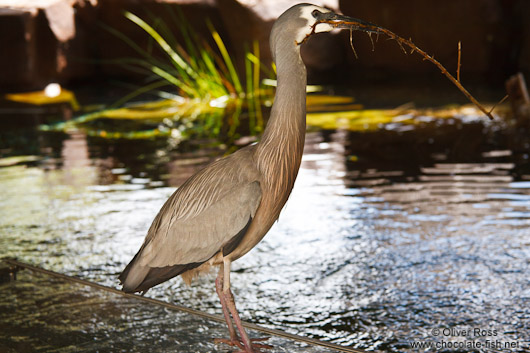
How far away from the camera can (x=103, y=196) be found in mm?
6117

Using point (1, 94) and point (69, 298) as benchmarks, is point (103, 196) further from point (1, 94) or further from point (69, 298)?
point (1, 94)

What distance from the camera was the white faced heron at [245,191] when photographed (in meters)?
2.86

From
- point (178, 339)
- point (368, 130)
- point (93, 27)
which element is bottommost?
point (178, 339)

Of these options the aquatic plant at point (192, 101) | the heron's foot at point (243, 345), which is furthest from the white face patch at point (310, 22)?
the aquatic plant at point (192, 101)

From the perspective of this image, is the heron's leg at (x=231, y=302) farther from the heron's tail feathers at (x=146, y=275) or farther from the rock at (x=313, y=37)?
the rock at (x=313, y=37)

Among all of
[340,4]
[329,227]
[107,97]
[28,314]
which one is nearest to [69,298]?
[28,314]

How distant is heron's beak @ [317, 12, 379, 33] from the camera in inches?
106

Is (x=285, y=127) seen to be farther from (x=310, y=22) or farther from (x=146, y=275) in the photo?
(x=146, y=275)

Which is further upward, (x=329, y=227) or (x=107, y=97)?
(x=107, y=97)

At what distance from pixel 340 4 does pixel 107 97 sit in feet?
14.3

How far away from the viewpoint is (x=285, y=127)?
2900 millimetres

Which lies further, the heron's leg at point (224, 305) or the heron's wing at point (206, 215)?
the heron's leg at point (224, 305)

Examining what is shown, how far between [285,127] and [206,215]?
0.46 meters

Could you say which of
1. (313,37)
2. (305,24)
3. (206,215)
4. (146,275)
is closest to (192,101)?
(313,37)
